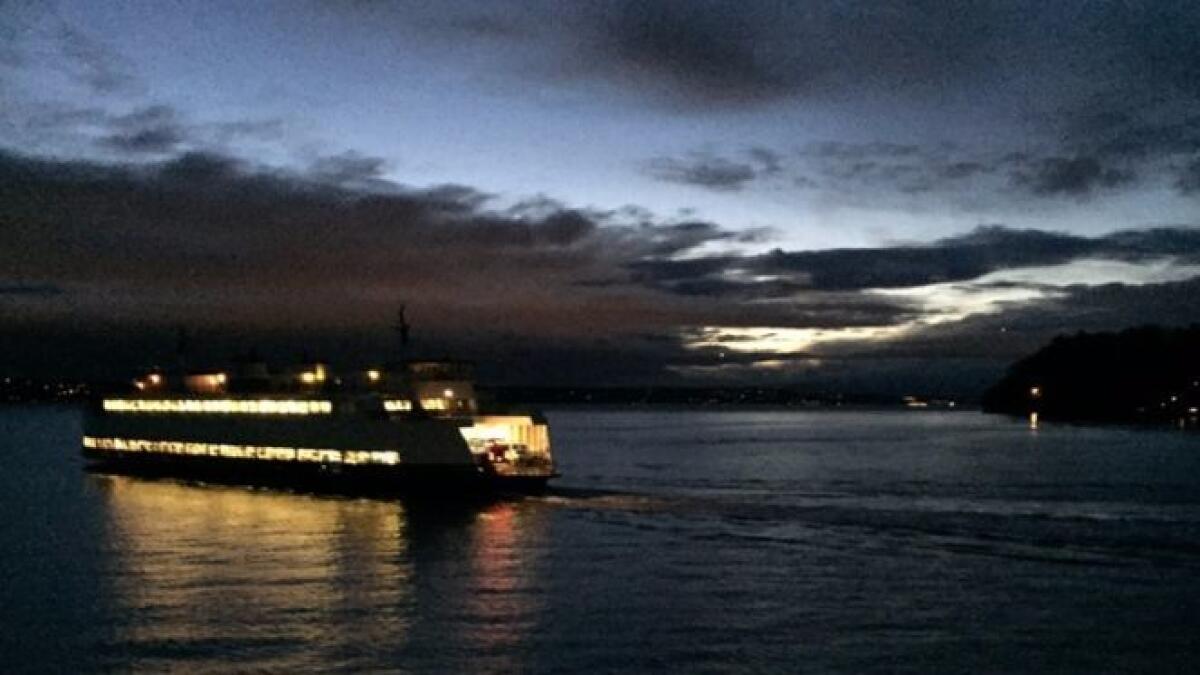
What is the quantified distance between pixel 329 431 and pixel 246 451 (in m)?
9.22

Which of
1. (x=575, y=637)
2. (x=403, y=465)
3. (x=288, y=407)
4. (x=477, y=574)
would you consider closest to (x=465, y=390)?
(x=403, y=465)

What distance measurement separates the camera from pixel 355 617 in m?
33.2

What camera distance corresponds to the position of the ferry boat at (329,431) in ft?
206

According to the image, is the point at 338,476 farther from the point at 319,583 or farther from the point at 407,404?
the point at 319,583

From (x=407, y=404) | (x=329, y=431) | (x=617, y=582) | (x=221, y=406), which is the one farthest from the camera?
(x=221, y=406)

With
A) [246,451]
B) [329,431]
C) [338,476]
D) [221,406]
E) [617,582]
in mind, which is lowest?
[617,582]

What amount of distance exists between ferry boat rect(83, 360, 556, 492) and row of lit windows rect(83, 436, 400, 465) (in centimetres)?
8

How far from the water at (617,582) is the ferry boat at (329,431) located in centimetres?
262

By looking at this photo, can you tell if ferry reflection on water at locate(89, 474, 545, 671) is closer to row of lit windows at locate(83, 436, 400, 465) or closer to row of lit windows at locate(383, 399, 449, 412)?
row of lit windows at locate(83, 436, 400, 465)

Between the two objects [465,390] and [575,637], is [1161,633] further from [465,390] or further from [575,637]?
[465,390]

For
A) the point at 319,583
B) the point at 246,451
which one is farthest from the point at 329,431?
the point at 319,583

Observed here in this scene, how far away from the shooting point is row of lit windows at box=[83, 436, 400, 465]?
66062 mm

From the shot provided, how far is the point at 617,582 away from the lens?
125 ft

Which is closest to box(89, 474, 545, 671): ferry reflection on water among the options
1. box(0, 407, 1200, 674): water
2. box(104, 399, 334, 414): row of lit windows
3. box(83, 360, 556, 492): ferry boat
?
box(0, 407, 1200, 674): water
